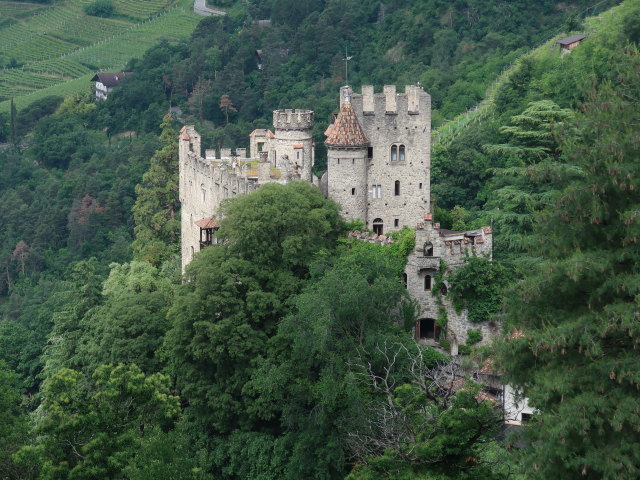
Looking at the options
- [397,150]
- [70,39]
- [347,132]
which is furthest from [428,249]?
[70,39]

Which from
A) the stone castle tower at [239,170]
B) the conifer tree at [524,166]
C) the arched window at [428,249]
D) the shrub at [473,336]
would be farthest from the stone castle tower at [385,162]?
the shrub at [473,336]

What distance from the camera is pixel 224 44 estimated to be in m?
139

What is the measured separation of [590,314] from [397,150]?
2591 centimetres

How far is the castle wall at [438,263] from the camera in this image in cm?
4906

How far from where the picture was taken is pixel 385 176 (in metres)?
53.2

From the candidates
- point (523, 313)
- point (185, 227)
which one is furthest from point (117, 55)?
point (523, 313)

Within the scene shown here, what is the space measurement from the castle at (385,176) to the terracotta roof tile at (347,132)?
0.14ft

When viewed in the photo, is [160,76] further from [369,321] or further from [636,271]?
[636,271]

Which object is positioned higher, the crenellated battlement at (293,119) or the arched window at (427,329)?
the crenellated battlement at (293,119)

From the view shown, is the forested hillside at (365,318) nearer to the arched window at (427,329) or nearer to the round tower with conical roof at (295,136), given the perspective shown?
the arched window at (427,329)

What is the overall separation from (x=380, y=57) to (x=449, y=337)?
240 feet

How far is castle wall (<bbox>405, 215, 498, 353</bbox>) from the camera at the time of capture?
4906 cm

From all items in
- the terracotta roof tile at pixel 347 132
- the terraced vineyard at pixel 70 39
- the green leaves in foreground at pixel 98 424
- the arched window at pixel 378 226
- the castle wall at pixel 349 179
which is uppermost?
the terraced vineyard at pixel 70 39

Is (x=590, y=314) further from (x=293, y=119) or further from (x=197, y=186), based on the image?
(x=197, y=186)
